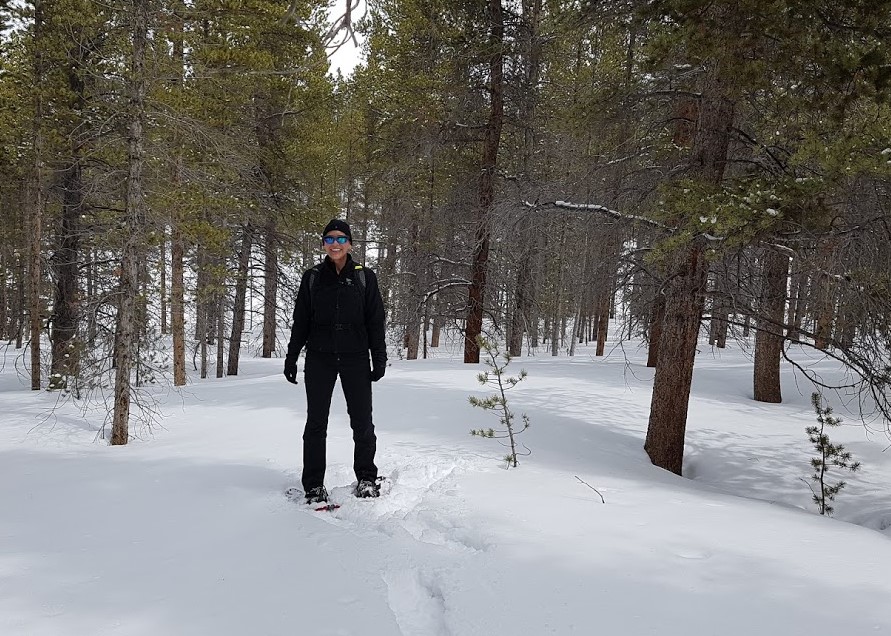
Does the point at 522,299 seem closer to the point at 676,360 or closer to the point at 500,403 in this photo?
the point at 676,360

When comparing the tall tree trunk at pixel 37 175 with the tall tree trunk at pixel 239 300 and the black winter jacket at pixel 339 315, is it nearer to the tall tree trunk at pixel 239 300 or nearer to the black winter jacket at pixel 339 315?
the tall tree trunk at pixel 239 300

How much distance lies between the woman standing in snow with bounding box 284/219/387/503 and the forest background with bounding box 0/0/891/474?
1.21m

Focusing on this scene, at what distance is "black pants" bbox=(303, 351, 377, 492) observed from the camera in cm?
409

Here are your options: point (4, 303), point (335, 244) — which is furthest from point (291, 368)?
point (4, 303)

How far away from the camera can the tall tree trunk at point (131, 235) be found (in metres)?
5.58

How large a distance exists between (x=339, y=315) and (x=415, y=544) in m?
1.71

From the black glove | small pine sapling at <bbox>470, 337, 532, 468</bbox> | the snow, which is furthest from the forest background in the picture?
the black glove

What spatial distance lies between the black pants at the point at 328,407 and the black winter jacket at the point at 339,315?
0.33 ft

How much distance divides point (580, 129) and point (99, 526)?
6.68 meters

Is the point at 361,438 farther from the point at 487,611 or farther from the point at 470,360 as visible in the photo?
the point at 470,360

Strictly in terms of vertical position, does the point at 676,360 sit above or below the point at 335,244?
below

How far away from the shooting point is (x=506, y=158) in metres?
14.5

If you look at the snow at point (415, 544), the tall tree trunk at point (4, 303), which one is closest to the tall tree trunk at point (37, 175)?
the snow at point (415, 544)

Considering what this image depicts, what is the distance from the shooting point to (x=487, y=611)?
8.10 ft
